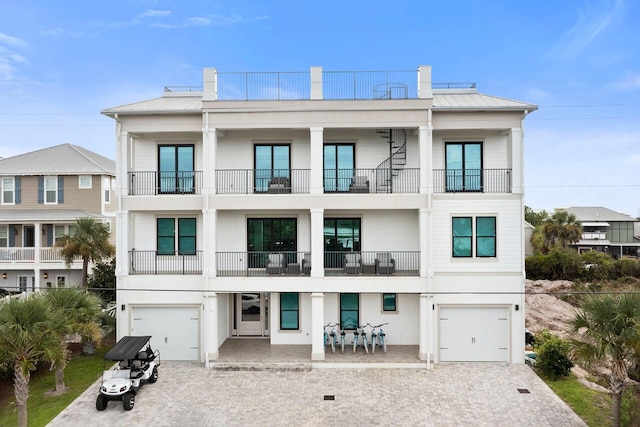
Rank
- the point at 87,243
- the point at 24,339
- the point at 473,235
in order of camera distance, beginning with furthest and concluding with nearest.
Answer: the point at 87,243 → the point at 473,235 → the point at 24,339

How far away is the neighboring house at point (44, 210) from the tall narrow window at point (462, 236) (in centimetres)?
2123

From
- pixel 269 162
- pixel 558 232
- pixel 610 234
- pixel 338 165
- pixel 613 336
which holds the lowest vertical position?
pixel 613 336

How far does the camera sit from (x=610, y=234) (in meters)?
47.5

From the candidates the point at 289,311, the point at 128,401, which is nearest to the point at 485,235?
the point at 289,311

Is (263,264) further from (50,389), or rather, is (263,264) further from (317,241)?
(50,389)

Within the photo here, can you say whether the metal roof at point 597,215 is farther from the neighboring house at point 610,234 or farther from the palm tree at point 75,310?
the palm tree at point 75,310

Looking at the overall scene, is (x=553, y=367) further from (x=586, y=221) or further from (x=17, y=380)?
(x=586, y=221)

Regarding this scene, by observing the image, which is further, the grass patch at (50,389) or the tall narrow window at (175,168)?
the tall narrow window at (175,168)

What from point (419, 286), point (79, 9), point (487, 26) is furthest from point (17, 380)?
point (487, 26)

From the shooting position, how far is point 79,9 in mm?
17188

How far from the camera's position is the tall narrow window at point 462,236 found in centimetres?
1508

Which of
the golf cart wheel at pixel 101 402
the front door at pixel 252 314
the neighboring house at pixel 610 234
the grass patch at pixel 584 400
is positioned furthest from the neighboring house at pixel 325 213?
the neighboring house at pixel 610 234

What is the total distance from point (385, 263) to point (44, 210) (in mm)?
22297

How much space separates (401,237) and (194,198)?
8346mm
